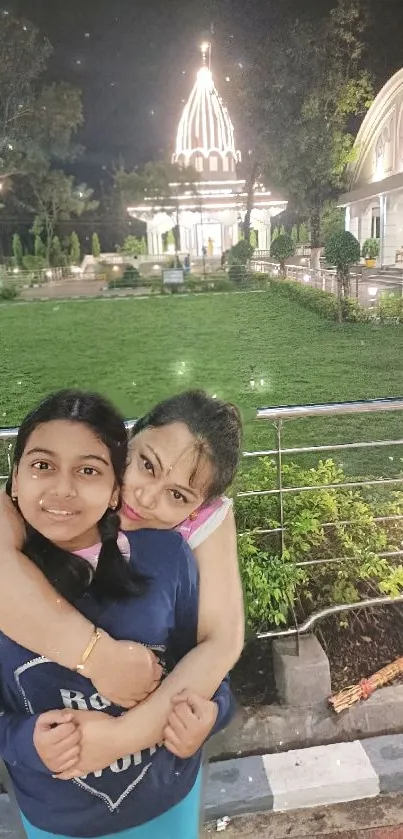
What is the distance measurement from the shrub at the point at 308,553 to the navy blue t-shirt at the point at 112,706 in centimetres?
82

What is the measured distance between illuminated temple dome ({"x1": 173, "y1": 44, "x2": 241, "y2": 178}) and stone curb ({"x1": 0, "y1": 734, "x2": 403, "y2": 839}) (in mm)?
1768

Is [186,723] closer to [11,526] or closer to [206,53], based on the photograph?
[11,526]

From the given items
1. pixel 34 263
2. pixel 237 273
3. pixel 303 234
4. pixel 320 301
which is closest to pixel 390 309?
pixel 320 301

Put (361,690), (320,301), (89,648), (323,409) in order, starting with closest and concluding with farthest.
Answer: (89,648), (323,409), (361,690), (320,301)

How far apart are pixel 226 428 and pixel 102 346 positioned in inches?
74.5

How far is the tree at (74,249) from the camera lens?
6.83 feet

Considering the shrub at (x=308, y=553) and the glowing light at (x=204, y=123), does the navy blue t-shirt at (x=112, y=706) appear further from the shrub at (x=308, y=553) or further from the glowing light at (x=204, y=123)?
the glowing light at (x=204, y=123)

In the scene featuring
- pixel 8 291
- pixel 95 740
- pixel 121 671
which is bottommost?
pixel 95 740

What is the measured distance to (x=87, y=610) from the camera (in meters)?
0.86

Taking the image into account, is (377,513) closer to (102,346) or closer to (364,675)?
(364,675)

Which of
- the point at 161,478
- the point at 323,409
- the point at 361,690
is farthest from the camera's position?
the point at 361,690

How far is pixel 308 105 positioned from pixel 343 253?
0.51m

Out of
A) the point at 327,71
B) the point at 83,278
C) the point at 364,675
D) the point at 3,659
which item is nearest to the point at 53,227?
the point at 83,278

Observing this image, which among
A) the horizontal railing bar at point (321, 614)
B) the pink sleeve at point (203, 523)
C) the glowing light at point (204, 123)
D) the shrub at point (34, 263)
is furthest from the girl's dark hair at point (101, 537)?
A: the glowing light at point (204, 123)
